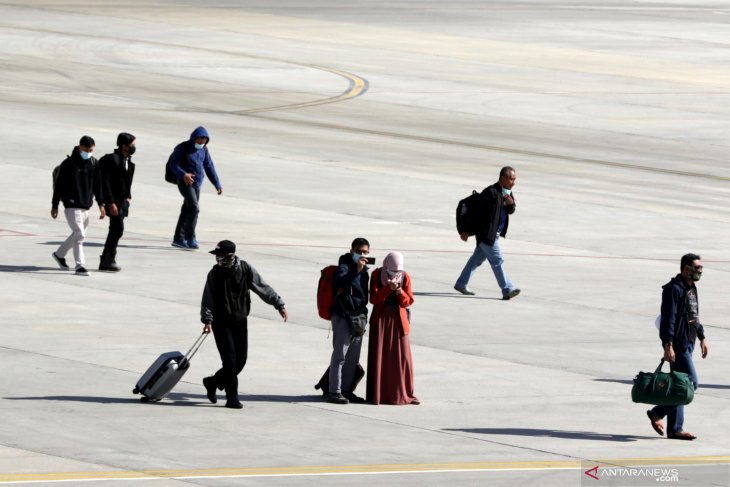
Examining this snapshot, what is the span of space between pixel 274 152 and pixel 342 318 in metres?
21.2

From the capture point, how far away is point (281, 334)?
20500mm

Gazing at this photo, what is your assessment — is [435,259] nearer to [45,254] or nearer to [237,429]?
[45,254]

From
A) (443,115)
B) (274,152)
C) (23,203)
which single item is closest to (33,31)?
(443,115)

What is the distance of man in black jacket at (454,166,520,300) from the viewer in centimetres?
2364

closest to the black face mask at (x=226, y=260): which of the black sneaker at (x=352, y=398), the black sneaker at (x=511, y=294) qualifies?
the black sneaker at (x=352, y=398)

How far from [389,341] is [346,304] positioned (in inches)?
25.7

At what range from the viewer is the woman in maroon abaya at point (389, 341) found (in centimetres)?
1722

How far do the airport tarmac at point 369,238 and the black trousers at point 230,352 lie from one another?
276 millimetres

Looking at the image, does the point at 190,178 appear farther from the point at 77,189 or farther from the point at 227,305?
the point at 227,305

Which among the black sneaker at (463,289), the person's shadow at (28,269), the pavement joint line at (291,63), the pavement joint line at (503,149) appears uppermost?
the pavement joint line at (291,63)

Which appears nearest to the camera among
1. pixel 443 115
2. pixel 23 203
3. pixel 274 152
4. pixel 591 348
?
pixel 591 348

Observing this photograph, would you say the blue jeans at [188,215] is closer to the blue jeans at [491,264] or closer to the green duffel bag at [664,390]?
the blue jeans at [491,264]

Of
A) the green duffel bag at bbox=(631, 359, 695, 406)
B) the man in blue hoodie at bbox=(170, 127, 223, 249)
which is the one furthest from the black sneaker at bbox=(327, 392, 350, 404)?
the man in blue hoodie at bbox=(170, 127, 223, 249)

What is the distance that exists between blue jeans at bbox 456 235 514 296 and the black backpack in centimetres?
30
